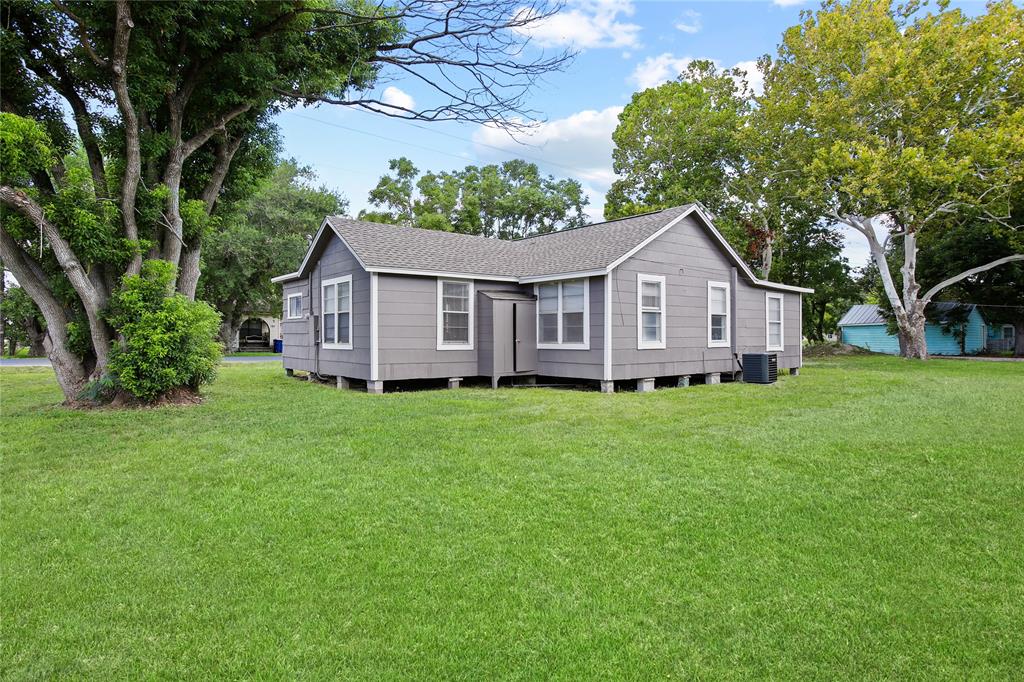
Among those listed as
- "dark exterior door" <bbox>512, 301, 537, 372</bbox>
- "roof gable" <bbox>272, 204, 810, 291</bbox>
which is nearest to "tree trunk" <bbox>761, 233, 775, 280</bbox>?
"roof gable" <bbox>272, 204, 810, 291</bbox>

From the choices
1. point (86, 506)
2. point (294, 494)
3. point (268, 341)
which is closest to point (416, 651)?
point (294, 494)

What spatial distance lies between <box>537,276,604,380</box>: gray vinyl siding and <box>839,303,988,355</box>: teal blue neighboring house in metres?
23.4

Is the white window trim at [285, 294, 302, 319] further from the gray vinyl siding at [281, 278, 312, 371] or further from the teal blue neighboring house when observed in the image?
the teal blue neighboring house

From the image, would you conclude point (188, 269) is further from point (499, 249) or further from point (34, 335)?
point (34, 335)

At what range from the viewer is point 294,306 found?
1509 cm

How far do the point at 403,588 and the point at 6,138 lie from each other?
876 cm

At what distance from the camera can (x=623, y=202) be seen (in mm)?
28469

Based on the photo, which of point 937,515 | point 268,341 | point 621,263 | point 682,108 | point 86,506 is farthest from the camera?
point 268,341

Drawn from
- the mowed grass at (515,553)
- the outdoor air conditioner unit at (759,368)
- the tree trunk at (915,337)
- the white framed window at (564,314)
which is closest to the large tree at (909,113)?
the tree trunk at (915,337)

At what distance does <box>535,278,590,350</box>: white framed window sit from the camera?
37.4 ft

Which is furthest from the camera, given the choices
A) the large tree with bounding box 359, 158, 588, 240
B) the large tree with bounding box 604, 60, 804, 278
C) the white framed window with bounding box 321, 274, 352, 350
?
the large tree with bounding box 359, 158, 588, 240

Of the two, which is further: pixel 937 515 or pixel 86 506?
pixel 86 506

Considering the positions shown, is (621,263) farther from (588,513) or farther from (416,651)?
(416,651)

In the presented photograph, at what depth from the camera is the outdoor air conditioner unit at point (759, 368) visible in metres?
12.9
